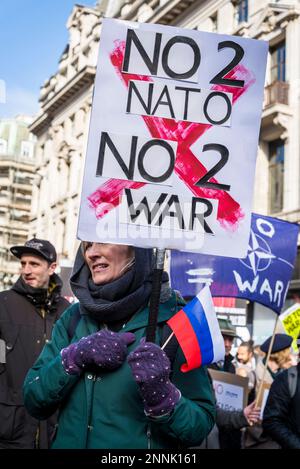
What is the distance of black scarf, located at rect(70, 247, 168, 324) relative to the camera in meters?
2.26

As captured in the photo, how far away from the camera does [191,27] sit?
2634cm

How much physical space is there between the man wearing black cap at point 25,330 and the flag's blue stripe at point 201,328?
4.24 ft

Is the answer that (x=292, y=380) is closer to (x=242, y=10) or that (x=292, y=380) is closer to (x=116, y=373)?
(x=116, y=373)

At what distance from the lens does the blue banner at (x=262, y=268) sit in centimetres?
569

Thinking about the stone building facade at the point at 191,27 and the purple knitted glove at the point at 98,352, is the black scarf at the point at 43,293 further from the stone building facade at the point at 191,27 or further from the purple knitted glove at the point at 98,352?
the stone building facade at the point at 191,27

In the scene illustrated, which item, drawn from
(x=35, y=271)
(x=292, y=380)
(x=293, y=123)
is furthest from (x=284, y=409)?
(x=293, y=123)

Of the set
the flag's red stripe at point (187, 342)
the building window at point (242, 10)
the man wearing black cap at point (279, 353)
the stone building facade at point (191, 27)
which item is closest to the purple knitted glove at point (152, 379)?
the flag's red stripe at point (187, 342)

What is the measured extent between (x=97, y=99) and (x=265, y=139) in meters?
19.2

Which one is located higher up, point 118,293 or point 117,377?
point 118,293

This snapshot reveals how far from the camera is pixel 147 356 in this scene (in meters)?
2.06

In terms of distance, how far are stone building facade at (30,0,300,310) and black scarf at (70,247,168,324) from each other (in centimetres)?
1659

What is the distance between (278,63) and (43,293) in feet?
59.8

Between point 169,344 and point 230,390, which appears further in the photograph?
point 230,390
